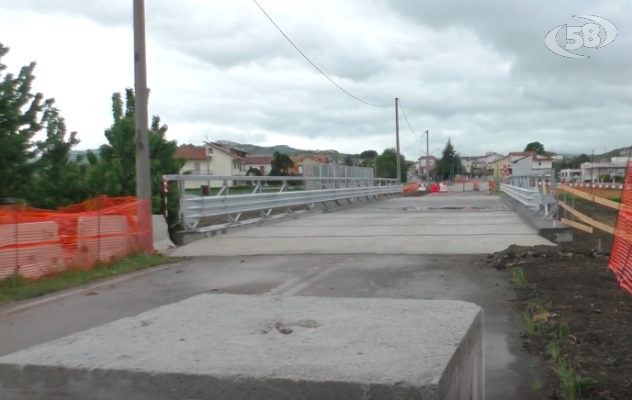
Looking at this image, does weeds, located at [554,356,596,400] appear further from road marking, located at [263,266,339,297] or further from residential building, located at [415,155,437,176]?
residential building, located at [415,155,437,176]

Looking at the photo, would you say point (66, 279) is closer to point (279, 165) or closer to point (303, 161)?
point (303, 161)

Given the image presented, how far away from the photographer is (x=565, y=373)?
471 cm

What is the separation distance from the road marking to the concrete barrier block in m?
3.49

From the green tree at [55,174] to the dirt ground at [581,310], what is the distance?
483 inches

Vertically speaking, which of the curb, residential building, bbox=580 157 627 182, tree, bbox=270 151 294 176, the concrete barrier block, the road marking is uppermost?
tree, bbox=270 151 294 176

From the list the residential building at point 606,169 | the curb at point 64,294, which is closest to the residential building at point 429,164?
the residential building at point 606,169

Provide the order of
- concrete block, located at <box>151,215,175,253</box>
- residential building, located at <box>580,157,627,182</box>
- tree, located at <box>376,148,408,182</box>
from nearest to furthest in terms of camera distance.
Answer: concrete block, located at <box>151,215,175,253</box> → residential building, located at <box>580,157,627,182</box> → tree, located at <box>376,148,408,182</box>

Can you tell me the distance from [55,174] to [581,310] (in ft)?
51.6

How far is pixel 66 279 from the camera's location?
9.80 metres

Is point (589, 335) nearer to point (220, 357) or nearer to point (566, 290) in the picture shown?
point (566, 290)

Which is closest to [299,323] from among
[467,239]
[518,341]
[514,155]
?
[518,341]

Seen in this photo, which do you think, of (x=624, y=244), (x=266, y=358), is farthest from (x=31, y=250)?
(x=624, y=244)

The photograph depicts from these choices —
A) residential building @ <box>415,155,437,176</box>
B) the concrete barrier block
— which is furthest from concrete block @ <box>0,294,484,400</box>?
residential building @ <box>415,155,437,176</box>

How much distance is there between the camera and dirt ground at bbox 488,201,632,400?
4905 millimetres
